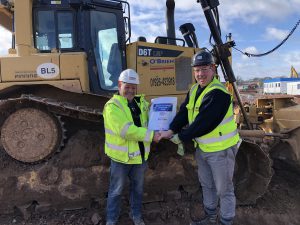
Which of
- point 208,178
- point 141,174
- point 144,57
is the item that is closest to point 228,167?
point 208,178

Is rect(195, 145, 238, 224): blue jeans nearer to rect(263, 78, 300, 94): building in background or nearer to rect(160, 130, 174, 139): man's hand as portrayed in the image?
rect(160, 130, 174, 139): man's hand

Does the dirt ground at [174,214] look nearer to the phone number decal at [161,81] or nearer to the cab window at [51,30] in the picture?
the phone number decal at [161,81]

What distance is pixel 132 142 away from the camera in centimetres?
430

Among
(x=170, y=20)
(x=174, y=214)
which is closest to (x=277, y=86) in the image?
(x=170, y=20)

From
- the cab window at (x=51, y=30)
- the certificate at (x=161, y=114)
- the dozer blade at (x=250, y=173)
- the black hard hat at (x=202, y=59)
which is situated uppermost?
the cab window at (x=51, y=30)

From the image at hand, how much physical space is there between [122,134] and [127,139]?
100 mm

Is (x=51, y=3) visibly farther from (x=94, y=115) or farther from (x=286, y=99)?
(x=286, y=99)

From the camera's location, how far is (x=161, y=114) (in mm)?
4477

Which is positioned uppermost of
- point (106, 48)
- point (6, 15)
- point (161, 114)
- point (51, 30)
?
point (6, 15)

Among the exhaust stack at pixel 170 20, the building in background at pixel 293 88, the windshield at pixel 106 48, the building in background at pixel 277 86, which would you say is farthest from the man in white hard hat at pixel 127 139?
the building in background at pixel 277 86

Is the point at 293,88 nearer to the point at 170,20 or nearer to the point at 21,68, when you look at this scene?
the point at 170,20

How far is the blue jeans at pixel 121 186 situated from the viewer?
173 inches

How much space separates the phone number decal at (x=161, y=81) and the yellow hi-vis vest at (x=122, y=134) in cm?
168

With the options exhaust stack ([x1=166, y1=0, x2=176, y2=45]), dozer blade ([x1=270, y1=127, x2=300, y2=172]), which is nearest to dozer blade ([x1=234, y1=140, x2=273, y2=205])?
dozer blade ([x1=270, y1=127, x2=300, y2=172])
